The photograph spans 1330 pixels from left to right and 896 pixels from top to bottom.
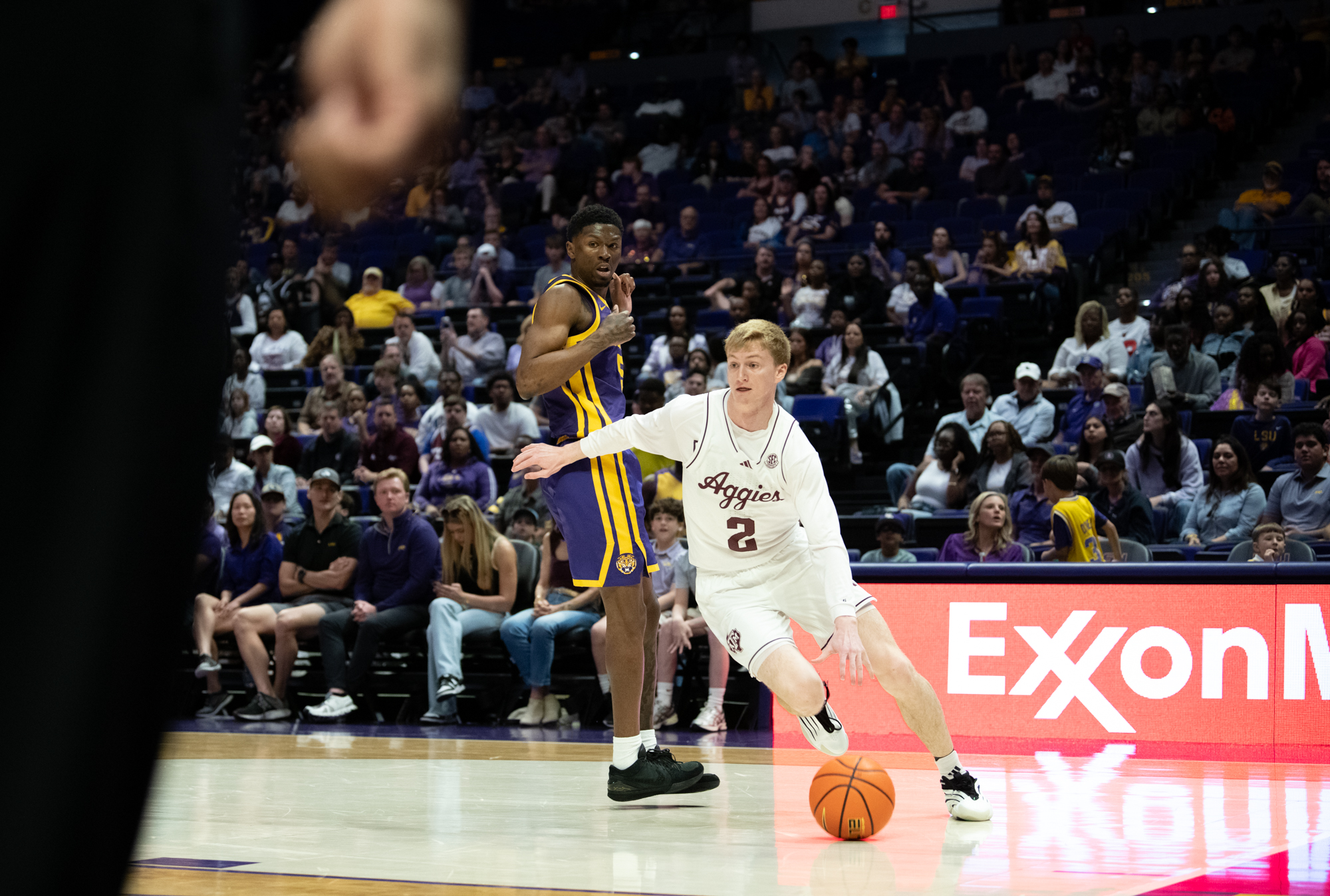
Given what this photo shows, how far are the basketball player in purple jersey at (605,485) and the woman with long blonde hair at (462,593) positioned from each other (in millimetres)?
3900

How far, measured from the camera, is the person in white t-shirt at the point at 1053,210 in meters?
14.3

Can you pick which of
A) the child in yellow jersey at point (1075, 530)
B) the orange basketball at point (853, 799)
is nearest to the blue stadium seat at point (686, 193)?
the child in yellow jersey at point (1075, 530)

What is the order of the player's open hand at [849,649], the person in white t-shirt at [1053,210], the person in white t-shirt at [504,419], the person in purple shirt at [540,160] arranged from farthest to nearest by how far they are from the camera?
the person in purple shirt at [540,160] < the person in white t-shirt at [1053,210] < the person in white t-shirt at [504,419] < the player's open hand at [849,649]

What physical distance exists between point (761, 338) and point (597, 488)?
0.86 meters

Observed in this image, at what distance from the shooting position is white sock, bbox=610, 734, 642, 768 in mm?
5324

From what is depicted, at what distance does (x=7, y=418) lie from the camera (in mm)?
787

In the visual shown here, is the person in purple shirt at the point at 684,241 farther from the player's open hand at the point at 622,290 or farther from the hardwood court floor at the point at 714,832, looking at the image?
the player's open hand at the point at 622,290

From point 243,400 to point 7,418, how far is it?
13.5 m

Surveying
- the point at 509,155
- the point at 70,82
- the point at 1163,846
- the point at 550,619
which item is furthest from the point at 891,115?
the point at 70,82

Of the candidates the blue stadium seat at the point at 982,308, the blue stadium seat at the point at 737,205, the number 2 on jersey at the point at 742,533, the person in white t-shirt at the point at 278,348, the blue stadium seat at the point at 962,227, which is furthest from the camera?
the blue stadium seat at the point at 737,205

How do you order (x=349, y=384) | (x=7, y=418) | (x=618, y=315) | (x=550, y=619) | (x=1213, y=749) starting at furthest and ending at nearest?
(x=349, y=384) → (x=550, y=619) → (x=1213, y=749) → (x=618, y=315) → (x=7, y=418)

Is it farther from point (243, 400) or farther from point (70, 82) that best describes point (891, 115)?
point (70, 82)

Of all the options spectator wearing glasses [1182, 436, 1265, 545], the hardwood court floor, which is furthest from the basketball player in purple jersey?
spectator wearing glasses [1182, 436, 1265, 545]

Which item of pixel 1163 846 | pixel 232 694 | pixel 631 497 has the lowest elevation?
pixel 232 694
